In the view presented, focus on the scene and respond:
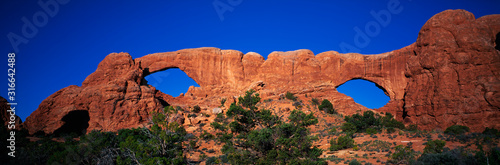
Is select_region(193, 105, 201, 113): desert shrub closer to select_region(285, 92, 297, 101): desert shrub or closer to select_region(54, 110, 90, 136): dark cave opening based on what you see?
select_region(285, 92, 297, 101): desert shrub

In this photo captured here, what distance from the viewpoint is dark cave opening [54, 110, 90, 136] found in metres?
34.9

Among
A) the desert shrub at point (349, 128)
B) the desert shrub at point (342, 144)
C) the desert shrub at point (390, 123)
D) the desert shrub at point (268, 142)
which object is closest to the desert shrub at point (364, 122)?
the desert shrub at point (349, 128)

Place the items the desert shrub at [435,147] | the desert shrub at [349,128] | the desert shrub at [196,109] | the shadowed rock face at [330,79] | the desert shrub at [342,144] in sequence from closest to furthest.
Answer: the desert shrub at [435,147]
the desert shrub at [342,144]
the desert shrub at [349,128]
the shadowed rock face at [330,79]
the desert shrub at [196,109]

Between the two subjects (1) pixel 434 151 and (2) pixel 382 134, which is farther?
(2) pixel 382 134

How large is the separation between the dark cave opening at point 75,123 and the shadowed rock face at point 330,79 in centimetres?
58

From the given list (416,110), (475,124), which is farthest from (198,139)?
(475,124)

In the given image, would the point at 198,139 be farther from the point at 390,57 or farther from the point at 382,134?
the point at 390,57

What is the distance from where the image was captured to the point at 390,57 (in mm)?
45188

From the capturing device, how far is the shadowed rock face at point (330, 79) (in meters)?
33.8

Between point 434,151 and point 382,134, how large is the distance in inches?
359

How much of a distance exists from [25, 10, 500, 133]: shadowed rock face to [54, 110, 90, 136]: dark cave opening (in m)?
0.58

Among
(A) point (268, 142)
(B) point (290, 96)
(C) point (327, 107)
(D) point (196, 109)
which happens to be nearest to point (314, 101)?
(C) point (327, 107)

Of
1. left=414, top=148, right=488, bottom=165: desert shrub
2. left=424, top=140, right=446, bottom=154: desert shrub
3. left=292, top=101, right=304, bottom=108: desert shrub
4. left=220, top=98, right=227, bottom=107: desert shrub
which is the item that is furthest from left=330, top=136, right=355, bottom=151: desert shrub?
left=220, top=98, right=227, bottom=107: desert shrub

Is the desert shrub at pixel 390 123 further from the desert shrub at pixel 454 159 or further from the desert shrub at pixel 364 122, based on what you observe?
the desert shrub at pixel 454 159
